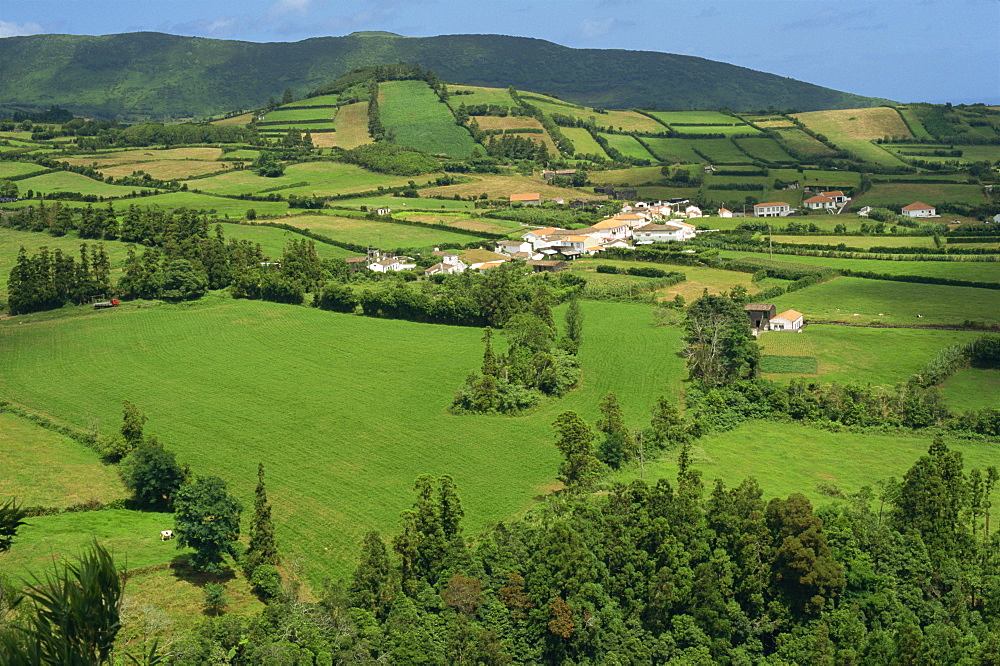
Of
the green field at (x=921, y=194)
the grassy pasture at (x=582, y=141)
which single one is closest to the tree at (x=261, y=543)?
the green field at (x=921, y=194)

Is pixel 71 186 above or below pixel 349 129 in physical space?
below

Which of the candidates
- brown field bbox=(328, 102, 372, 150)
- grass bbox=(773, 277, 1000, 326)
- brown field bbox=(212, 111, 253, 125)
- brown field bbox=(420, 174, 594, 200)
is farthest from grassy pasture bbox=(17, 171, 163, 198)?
grass bbox=(773, 277, 1000, 326)

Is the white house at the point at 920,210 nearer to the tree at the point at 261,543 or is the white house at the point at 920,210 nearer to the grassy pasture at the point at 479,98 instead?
the grassy pasture at the point at 479,98

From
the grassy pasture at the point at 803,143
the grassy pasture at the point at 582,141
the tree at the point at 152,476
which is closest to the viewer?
the tree at the point at 152,476

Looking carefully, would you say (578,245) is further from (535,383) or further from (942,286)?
(535,383)

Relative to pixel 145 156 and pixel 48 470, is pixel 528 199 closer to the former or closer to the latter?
pixel 145 156

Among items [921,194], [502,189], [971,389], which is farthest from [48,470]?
[921,194]

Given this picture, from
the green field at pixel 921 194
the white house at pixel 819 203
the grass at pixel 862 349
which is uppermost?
the green field at pixel 921 194
